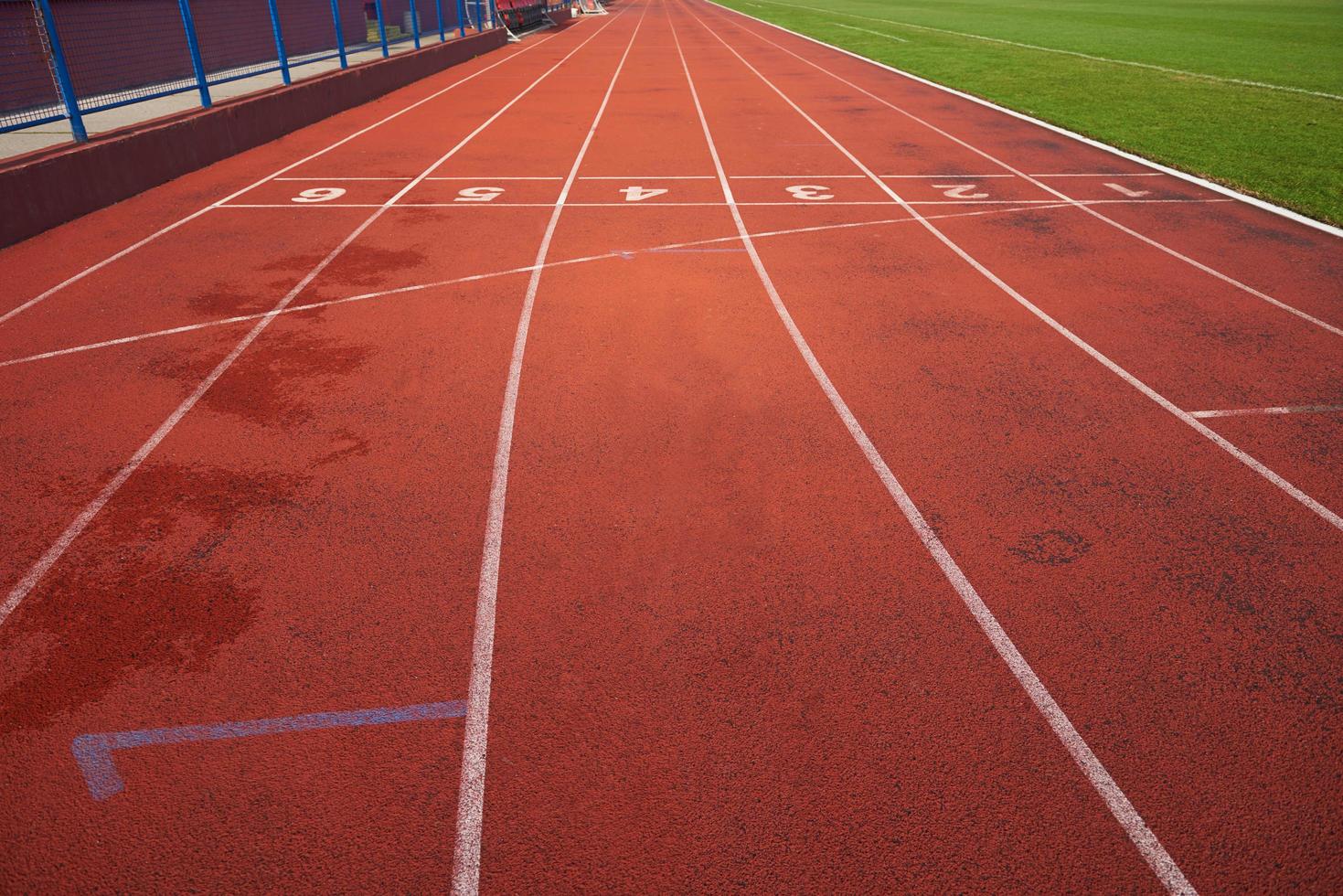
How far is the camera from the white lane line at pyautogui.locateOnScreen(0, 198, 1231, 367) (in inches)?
267

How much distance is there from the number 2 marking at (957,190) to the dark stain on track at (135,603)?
996cm

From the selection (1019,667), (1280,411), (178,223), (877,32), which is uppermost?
(877,32)

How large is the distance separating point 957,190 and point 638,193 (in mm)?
4788

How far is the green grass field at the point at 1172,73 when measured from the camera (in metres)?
13.1

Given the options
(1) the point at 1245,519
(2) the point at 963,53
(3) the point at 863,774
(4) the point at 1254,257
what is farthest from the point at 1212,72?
(3) the point at 863,774

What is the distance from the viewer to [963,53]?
27.5 m

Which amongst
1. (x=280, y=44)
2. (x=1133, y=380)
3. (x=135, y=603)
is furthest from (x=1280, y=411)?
(x=280, y=44)

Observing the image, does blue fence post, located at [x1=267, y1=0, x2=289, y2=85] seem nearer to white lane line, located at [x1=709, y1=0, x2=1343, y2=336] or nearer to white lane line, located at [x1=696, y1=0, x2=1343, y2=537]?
white lane line, located at [x1=696, y1=0, x2=1343, y2=537]

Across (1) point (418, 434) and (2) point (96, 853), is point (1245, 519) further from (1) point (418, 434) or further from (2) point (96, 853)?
(2) point (96, 853)

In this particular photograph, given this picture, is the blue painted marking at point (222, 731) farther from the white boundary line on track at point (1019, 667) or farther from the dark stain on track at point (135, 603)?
the white boundary line on track at point (1019, 667)

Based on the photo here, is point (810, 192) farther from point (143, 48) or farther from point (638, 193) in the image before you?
point (143, 48)

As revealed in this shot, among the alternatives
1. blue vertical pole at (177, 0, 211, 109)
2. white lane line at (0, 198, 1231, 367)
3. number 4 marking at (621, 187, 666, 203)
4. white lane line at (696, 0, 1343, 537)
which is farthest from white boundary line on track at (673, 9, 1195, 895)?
blue vertical pole at (177, 0, 211, 109)

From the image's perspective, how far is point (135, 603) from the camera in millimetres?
4129

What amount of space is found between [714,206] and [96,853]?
961 centimetres
